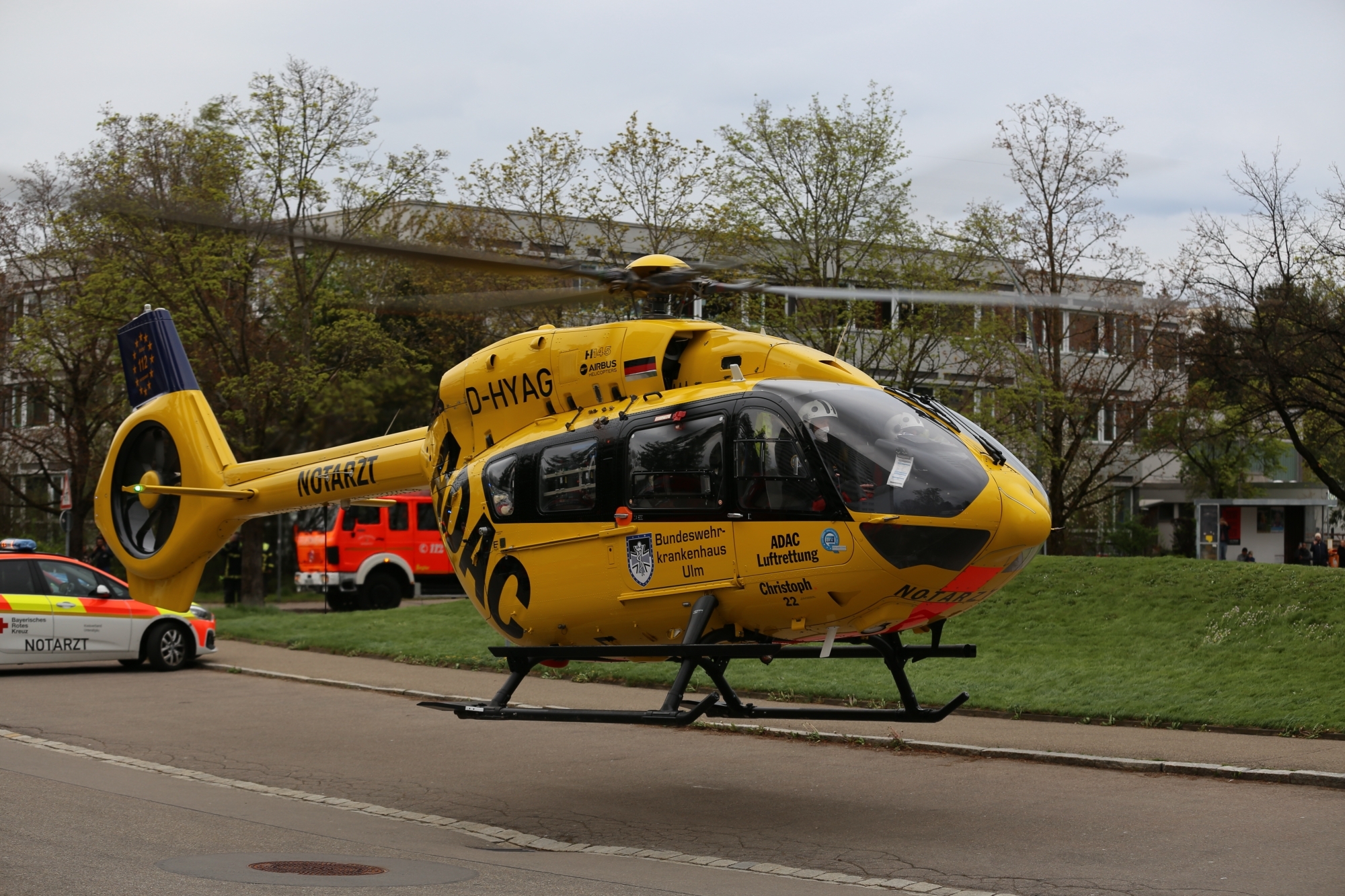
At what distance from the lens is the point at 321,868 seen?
25.7 feet

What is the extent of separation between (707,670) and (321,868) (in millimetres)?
3245

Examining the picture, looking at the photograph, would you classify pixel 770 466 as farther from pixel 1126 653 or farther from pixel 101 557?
pixel 101 557

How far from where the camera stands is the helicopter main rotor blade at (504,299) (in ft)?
31.9

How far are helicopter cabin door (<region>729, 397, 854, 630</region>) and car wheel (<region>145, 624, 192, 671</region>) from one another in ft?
44.2

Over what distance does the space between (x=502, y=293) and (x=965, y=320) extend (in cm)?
1942

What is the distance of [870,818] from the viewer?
9.40 metres

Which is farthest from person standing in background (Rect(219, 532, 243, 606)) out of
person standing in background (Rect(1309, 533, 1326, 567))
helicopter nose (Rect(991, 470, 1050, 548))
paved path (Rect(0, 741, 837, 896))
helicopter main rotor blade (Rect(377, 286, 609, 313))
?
person standing in background (Rect(1309, 533, 1326, 567))

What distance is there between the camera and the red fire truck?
3078 centimetres

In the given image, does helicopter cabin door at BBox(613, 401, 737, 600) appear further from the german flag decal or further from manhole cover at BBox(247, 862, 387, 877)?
manhole cover at BBox(247, 862, 387, 877)

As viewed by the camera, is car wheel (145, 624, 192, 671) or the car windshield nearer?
the car windshield

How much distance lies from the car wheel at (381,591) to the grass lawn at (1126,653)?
9426 millimetres

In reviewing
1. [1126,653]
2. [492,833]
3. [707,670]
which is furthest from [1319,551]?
[492,833]

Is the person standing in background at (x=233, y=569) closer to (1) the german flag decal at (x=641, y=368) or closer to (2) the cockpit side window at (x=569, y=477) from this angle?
Result: (2) the cockpit side window at (x=569, y=477)

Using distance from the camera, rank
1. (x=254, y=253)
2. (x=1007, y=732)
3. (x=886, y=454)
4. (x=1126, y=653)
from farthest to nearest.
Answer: (x=254, y=253) < (x=1126, y=653) < (x=1007, y=732) < (x=886, y=454)
